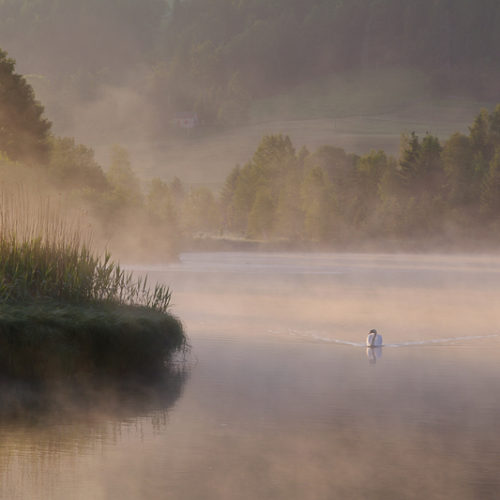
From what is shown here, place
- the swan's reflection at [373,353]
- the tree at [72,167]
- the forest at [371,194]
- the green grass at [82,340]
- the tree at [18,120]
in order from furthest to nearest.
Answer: the forest at [371,194] → the tree at [72,167] → the tree at [18,120] → the swan's reflection at [373,353] → the green grass at [82,340]

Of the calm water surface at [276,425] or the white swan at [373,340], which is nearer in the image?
the calm water surface at [276,425]

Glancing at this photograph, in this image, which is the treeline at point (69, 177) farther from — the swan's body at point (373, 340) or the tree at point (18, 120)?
the swan's body at point (373, 340)

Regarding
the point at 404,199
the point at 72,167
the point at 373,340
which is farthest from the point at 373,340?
the point at 404,199

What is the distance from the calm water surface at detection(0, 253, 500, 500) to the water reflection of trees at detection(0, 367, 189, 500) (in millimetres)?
26

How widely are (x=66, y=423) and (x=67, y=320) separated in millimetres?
4394

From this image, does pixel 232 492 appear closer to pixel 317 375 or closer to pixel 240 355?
pixel 317 375

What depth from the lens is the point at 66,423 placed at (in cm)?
1409

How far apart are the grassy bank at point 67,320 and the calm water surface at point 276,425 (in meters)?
0.81

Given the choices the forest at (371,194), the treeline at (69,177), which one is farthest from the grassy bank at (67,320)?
the forest at (371,194)

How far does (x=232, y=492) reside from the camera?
10.7 m

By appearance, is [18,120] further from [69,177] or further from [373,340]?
[373,340]

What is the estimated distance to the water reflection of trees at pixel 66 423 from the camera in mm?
11117

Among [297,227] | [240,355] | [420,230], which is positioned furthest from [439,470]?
[297,227]

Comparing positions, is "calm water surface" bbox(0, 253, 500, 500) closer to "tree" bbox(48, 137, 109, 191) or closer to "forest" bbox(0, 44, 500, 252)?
"tree" bbox(48, 137, 109, 191)
